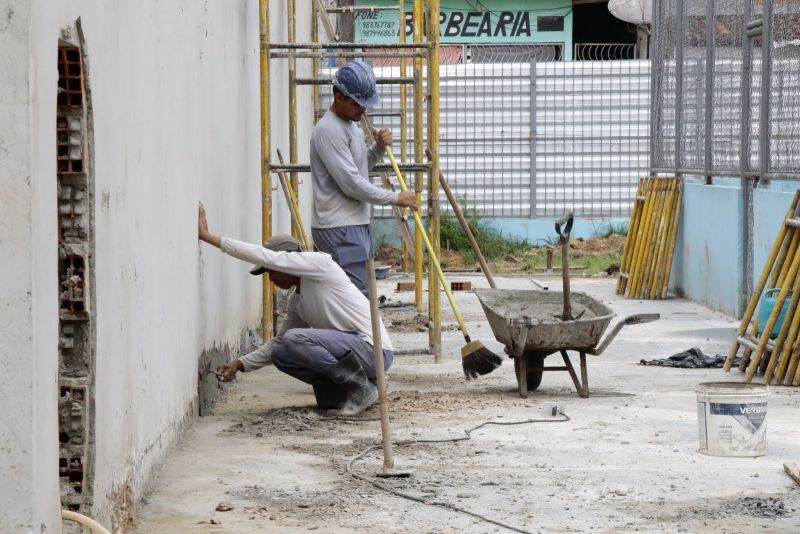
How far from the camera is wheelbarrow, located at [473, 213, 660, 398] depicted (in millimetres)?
7305

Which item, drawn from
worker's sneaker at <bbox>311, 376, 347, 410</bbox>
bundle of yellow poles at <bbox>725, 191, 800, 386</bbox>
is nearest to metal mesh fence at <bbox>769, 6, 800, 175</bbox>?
bundle of yellow poles at <bbox>725, 191, 800, 386</bbox>

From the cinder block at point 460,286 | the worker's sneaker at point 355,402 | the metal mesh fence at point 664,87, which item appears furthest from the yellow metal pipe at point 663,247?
the worker's sneaker at point 355,402

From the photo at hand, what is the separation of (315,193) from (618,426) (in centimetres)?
256

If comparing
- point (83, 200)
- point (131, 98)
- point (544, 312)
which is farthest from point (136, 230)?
point (544, 312)

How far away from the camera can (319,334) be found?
6.86m

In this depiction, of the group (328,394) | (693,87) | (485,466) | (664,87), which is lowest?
(485,466)

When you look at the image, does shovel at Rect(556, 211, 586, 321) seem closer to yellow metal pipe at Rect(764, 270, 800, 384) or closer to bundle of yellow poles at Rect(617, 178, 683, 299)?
yellow metal pipe at Rect(764, 270, 800, 384)

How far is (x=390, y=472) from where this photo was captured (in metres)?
5.47

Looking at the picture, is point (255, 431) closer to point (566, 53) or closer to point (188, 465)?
point (188, 465)

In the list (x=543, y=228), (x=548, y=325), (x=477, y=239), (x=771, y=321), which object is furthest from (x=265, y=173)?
(x=543, y=228)

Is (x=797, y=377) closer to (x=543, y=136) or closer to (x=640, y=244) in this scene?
(x=640, y=244)

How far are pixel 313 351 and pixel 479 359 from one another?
1.15 meters

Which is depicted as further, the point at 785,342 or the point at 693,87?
the point at 693,87

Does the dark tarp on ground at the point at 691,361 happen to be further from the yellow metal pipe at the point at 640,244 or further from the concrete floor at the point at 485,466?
the yellow metal pipe at the point at 640,244
